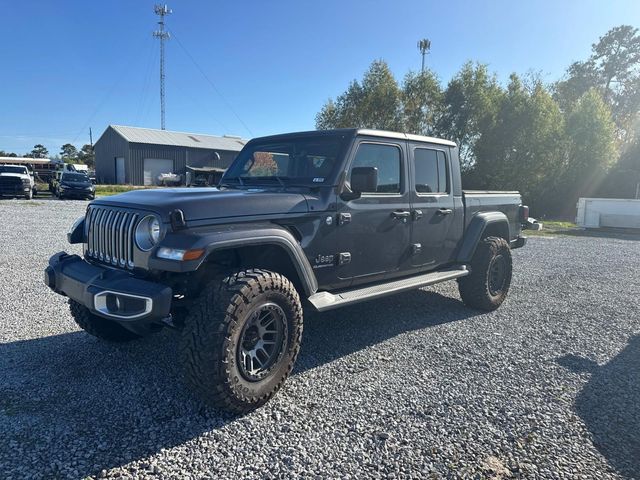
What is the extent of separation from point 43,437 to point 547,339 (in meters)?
4.45

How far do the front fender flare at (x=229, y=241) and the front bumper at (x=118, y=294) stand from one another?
170 millimetres

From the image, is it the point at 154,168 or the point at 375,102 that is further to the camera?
the point at 154,168

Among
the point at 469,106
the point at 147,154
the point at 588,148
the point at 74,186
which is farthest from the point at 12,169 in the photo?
the point at 588,148

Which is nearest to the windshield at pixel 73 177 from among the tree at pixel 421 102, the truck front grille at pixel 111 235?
the tree at pixel 421 102

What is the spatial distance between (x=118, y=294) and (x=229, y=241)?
2.49 ft

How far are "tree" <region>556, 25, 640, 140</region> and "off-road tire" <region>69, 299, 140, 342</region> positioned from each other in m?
44.2

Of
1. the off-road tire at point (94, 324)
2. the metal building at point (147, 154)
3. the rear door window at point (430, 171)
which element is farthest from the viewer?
the metal building at point (147, 154)

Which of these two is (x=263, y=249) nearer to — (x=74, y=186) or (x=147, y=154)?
(x=74, y=186)

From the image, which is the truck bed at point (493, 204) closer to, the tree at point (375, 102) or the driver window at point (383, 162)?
the driver window at point (383, 162)

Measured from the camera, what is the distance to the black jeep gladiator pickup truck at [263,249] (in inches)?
115

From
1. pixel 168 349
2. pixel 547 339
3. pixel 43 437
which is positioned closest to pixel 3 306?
pixel 168 349

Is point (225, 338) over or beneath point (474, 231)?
beneath

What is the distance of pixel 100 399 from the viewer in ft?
10.6

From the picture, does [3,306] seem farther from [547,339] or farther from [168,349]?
[547,339]
